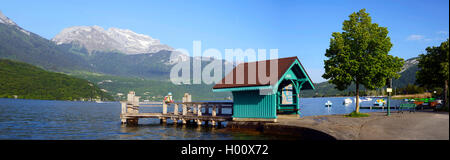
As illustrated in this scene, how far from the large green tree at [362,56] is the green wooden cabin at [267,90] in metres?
4.82

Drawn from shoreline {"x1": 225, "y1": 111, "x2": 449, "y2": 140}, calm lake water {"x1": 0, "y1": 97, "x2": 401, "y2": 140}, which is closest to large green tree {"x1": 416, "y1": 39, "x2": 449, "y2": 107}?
shoreline {"x1": 225, "y1": 111, "x2": 449, "y2": 140}

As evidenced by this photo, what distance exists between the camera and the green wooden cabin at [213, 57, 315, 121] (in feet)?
85.3

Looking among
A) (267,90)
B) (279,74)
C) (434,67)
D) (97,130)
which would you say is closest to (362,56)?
(279,74)

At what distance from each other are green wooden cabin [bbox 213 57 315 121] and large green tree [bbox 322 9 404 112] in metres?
4.82

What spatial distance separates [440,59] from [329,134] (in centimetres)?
3157

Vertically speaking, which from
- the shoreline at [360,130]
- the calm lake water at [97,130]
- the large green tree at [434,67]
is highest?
the large green tree at [434,67]

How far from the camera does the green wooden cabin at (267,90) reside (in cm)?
2599

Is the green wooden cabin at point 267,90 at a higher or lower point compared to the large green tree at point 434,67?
lower

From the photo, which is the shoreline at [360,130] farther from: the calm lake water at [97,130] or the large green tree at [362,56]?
the large green tree at [362,56]

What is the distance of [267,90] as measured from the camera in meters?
26.2

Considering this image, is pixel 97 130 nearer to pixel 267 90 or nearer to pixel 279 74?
pixel 267 90

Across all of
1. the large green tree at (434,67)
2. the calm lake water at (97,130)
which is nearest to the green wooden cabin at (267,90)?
the calm lake water at (97,130)

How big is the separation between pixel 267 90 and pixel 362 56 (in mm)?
13690
